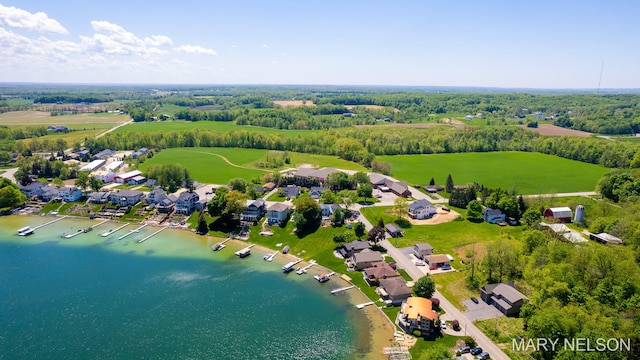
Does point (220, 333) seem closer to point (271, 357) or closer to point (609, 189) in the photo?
point (271, 357)

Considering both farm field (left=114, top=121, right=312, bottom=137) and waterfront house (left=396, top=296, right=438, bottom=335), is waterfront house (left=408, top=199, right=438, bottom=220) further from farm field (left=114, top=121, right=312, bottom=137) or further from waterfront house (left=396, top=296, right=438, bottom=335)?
farm field (left=114, top=121, right=312, bottom=137)

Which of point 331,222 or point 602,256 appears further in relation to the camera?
point 331,222

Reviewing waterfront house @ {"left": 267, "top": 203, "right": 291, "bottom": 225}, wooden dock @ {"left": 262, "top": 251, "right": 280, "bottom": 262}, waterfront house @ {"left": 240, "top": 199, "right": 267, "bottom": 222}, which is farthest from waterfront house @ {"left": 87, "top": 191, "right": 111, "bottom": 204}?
wooden dock @ {"left": 262, "top": 251, "right": 280, "bottom": 262}

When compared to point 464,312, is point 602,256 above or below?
above

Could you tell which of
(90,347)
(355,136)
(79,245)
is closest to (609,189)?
(355,136)

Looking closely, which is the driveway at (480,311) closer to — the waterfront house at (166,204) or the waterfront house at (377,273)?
the waterfront house at (377,273)

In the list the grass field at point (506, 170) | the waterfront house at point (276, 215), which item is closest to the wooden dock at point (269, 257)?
the waterfront house at point (276, 215)
